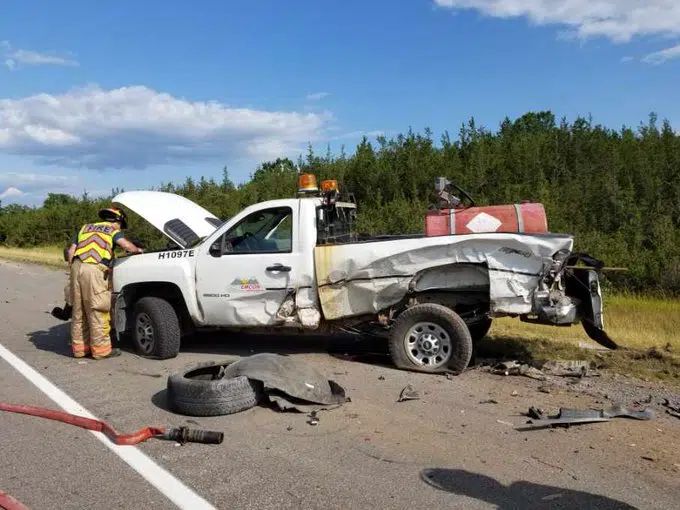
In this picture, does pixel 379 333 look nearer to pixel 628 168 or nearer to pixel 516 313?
pixel 516 313

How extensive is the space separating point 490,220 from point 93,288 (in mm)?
4949

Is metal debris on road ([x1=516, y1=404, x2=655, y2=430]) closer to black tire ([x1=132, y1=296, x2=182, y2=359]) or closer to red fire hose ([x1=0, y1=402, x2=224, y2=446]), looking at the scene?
red fire hose ([x1=0, y1=402, x2=224, y2=446])

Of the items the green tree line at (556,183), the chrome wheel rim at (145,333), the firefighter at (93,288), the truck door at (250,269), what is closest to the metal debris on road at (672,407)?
the truck door at (250,269)

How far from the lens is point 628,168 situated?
63.6 feet

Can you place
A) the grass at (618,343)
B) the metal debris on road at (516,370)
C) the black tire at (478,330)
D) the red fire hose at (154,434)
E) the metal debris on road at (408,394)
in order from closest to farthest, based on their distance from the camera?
the red fire hose at (154,434)
the metal debris on road at (408,394)
the metal debris on road at (516,370)
the grass at (618,343)
the black tire at (478,330)

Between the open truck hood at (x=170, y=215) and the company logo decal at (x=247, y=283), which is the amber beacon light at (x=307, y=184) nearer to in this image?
the company logo decal at (x=247, y=283)

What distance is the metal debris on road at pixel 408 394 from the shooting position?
6168 mm

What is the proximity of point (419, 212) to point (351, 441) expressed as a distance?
15.0 meters

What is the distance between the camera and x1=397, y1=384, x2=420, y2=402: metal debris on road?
20.2 ft

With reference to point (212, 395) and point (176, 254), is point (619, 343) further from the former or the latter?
point (176, 254)

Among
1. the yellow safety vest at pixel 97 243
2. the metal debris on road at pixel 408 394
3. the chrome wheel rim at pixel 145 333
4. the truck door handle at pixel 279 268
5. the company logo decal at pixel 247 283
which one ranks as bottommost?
the metal debris on road at pixel 408 394

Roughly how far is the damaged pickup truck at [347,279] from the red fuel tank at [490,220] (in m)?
0.02

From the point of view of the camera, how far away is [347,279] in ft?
24.6

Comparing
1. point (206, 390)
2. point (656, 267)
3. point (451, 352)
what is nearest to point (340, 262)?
point (451, 352)
